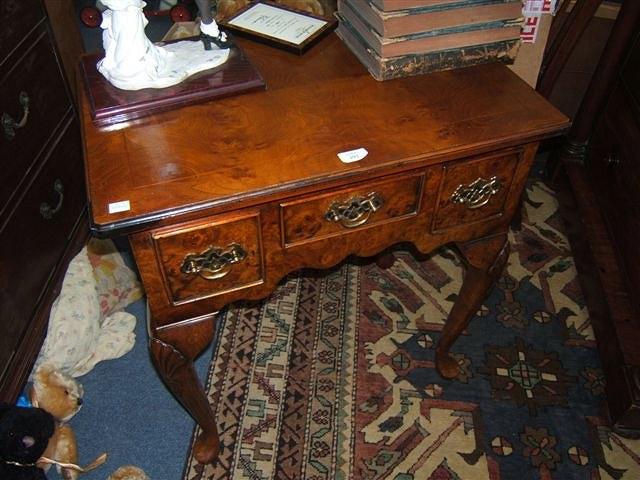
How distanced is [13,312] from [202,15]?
873 millimetres

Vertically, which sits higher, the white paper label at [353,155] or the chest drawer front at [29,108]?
the white paper label at [353,155]

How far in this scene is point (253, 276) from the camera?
3.38ft

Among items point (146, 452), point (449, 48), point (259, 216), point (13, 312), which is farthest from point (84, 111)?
point (146, 452)

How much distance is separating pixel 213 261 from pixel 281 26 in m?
0.67

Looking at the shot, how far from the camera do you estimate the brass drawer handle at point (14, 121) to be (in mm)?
1292

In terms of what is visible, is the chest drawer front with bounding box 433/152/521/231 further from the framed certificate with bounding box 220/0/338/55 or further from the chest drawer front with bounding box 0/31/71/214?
the chest drawer front with bounding box 0/31/71/214

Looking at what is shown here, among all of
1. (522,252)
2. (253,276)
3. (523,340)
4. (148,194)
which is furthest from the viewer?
(522,252)

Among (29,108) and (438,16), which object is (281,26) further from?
(29,108)

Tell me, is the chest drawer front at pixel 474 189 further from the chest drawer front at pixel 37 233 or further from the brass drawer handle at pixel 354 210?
the chest drawer front at pixel 37 233

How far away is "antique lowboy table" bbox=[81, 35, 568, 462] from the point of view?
0.89 meters

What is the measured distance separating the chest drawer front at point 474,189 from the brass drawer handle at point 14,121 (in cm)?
103

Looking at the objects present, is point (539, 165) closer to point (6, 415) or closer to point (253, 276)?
point (253, 276)

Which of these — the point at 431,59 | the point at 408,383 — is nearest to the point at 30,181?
the point at 431,59

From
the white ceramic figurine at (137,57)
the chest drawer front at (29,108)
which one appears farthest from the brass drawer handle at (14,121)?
the white ceramic figurine at (137,57)
